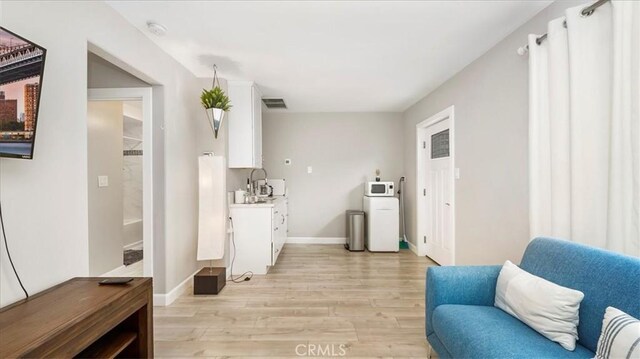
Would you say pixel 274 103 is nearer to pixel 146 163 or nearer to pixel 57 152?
pixel 146 163

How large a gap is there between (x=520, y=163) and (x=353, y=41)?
1.68 metres

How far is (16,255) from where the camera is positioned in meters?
1.25

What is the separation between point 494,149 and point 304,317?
2.23 metres

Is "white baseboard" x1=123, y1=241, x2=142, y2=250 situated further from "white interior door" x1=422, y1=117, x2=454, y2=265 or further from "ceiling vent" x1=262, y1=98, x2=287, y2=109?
"white interior door" x1=422, y1=117, x2=454, y2=265

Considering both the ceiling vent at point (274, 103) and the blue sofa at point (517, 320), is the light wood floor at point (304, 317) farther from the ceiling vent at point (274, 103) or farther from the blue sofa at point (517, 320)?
the ceiling vent at point (274, 103)

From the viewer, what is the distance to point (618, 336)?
99 cm

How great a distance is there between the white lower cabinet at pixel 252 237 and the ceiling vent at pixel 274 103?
5.67 feet

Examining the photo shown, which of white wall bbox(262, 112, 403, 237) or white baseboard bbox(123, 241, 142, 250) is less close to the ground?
white wall bbox(262, 112, 403, 237)

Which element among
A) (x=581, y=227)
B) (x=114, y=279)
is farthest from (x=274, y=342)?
(x=581, y=227)

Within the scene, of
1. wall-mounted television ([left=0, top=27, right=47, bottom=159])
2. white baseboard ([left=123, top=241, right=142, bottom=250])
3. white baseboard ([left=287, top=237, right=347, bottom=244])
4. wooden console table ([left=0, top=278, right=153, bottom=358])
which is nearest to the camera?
wooden console table ([left=0, top=278, right=153, bottom=358])

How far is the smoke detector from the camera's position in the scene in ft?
6.78

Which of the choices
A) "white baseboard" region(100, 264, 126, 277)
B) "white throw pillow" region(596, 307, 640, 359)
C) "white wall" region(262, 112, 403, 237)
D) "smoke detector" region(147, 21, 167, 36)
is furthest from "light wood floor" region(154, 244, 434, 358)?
"smoke detector" region(147, 21, 167, 36)

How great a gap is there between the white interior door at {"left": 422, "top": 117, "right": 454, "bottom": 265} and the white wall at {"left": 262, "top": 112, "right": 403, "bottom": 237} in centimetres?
99

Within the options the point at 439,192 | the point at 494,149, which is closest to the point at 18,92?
the point at 494,149
